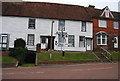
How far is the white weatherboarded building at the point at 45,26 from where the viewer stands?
27266mm

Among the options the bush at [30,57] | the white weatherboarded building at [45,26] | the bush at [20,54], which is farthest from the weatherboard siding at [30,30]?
the bush at [20,54]

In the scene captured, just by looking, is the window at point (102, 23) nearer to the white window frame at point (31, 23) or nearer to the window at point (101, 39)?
the window at point (101, 39)

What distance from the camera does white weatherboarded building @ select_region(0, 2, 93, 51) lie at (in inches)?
1073

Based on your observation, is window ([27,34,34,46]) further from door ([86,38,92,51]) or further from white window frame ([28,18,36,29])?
door ([86,38,92,51])

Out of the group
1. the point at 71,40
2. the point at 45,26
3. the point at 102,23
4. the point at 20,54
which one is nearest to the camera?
the point at 20,54

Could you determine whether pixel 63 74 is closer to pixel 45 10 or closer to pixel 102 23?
pixel 45 10

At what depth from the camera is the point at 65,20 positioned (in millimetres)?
29578

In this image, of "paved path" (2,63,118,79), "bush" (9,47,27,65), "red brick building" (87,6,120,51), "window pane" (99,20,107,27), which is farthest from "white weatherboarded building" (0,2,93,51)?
"paved path" (2,63,118,79)

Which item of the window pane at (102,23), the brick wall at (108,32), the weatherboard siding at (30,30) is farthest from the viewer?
the window pane at (102,23)

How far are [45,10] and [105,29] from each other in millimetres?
12932

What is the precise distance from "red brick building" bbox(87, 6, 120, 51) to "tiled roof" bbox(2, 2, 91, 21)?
2.01 m

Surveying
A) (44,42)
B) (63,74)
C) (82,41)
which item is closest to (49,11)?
(44,42)

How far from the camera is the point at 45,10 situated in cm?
2989

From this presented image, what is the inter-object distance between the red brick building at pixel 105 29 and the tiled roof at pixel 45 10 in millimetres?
2013
